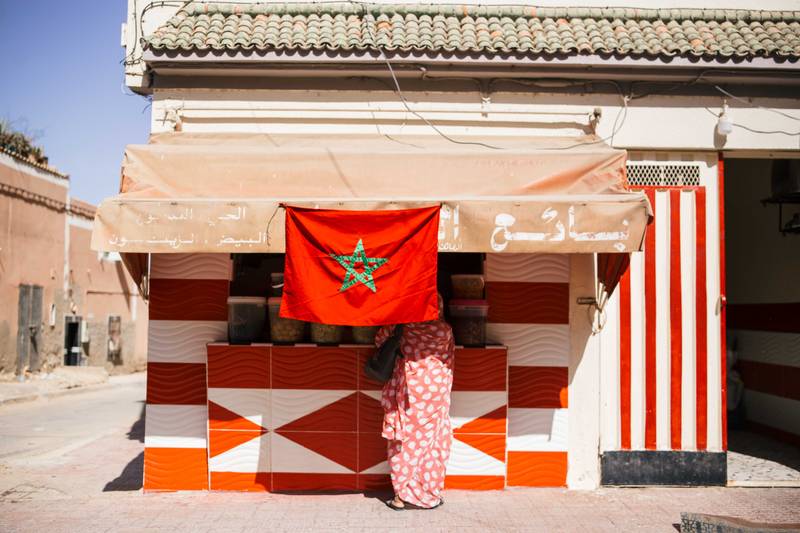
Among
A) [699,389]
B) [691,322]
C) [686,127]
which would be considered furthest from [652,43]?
[699,389]

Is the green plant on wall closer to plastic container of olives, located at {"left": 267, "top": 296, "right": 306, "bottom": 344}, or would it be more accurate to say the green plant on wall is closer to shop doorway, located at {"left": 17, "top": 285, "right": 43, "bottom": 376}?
shop doorway, located at {"left": 17, "top": 285, "right": 43, "bottom": 376}

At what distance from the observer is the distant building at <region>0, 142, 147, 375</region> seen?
17.2 meters

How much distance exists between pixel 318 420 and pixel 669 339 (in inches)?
139

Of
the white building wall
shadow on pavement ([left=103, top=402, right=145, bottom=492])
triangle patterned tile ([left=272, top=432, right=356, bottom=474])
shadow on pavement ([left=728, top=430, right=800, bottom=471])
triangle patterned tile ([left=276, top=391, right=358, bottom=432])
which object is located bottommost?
shadow on pavement ([left=103, top=402, right=145, bottom=492])

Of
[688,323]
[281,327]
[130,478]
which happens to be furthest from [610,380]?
[130,478]

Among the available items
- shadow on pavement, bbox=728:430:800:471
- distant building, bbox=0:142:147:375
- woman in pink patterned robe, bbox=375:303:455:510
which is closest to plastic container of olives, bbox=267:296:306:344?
woman in pink patterned robe, bbox=375:303:455:510

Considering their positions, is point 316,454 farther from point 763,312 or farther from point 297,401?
point 763,312

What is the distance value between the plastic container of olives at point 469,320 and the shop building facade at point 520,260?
0.71ft

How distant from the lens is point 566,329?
21.0 ft

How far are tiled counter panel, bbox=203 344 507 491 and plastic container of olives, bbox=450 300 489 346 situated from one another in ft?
0.40

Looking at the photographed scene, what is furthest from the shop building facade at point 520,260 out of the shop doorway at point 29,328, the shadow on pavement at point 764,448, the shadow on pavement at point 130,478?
the shop doorway at point 29,328

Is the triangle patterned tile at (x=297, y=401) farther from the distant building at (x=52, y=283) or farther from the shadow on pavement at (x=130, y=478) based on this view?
the distant building at (x=52, y=283)

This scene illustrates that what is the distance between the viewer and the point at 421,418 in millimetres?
5703

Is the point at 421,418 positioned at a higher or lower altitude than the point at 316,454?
higher
